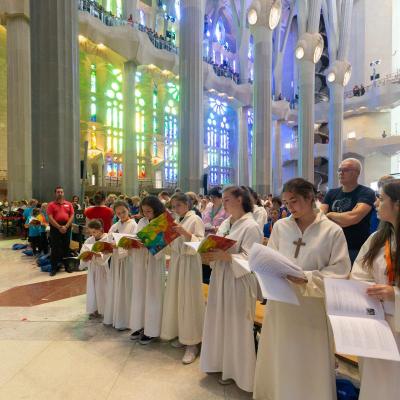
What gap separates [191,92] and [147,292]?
43.4ft

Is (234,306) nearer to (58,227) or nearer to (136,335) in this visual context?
(136,335)

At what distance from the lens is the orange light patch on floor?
5.07m

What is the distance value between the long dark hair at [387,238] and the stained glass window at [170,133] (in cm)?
2787

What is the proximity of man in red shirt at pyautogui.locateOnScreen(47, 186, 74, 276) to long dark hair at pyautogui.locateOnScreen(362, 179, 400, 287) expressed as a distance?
6.29 meters

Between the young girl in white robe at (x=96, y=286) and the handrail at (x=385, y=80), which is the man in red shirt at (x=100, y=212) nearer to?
the young girl in white robe at (x=96, y=286)

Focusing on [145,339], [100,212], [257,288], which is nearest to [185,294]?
[145,339]

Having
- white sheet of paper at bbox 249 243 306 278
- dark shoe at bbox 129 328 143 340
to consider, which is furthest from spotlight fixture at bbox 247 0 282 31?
white sheet of paper at bbox 249 243 306 278

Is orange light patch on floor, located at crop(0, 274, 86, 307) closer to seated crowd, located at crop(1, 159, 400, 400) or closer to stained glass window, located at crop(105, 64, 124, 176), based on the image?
seated crowd, located at crop(1, 159, 400, 400)

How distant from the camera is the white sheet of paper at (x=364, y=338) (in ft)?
5.06

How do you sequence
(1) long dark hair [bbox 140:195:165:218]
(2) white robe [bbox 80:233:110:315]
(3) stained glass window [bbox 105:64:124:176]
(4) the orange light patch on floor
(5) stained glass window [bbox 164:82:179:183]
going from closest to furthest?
(1) long dark hair [bbox 140:195:165:218] < (2) white robe [bbox 80:233:110:315] < (4) the orange light patch on floor < (3) stained glass window [bbox 105:64:124:176] < (5) stained glass window [bbox 164:82:179:183]

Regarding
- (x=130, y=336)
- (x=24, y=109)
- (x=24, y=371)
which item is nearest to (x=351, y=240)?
(x=130, y=336)

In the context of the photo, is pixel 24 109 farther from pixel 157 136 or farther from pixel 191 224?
pixel 191 224

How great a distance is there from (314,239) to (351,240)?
50.2 inches

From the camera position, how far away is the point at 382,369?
5.77ft
